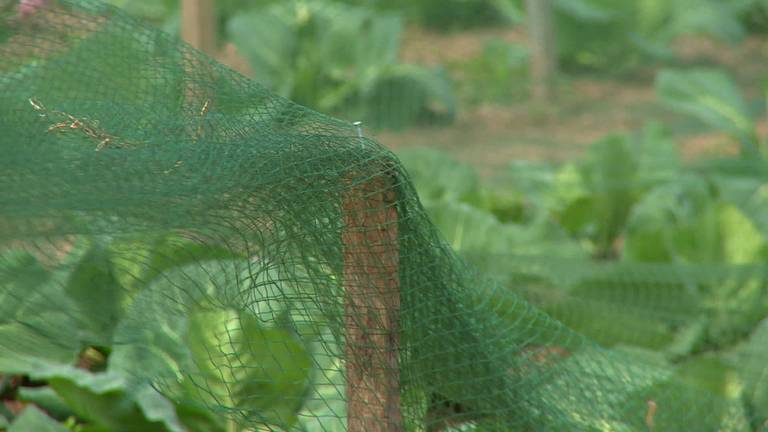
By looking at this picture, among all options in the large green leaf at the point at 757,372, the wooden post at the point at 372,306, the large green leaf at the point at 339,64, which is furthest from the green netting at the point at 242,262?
the large green leaf at the point at 339,64

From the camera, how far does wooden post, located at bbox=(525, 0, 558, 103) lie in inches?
248

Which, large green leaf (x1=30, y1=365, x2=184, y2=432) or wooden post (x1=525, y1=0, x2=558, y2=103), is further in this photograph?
wooden post (x1=525, y1=0, x2=558, y2=103)

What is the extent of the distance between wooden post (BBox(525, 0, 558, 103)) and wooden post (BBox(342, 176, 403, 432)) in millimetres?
4714

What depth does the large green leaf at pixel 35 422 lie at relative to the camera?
2.22 meters

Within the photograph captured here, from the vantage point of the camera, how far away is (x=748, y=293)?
3.35 meters

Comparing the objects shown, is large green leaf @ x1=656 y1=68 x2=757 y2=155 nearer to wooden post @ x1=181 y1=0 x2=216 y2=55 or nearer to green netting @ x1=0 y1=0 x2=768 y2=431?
wooden post @ x1=181 y1=0 x2=216 y2=55

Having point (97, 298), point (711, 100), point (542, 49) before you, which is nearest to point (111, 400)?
point (97, 298)

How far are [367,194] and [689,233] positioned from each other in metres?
2.08

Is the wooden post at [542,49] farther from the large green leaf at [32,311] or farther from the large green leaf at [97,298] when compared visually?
the large green leaf at [32,311]

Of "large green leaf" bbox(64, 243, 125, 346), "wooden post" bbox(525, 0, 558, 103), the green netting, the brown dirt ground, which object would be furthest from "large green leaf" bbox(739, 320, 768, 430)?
"wooden post" bbox(525, 0, 558, 103)

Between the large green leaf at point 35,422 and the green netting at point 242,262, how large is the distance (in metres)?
0.10

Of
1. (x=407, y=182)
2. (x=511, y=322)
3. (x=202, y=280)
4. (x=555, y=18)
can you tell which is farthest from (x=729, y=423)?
(x=555, y=18)

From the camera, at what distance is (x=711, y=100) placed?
4746 mm

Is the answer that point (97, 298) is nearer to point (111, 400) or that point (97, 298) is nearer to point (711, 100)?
point (111, 400)
